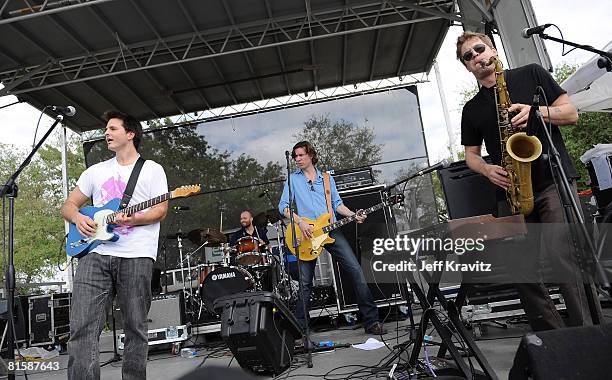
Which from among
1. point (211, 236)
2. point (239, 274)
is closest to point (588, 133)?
point (211, 236)

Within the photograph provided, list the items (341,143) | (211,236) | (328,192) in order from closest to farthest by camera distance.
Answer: (328,192)
(211,236)
(341,143)

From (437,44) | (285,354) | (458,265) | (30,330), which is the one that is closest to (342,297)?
(285,354)

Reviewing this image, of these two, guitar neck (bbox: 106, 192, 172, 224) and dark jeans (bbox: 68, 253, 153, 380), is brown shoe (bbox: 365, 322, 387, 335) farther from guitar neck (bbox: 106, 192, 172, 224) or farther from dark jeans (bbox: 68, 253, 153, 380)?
guitar neck (bbox: 106, 192, 172, 224)

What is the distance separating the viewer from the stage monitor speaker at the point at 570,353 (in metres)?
1.35

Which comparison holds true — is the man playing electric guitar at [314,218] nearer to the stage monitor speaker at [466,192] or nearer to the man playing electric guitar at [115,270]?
the stage monitor speaker at [466,192]

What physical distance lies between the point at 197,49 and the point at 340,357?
6.56 metres

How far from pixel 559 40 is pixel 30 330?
Answer: 809 centimetres

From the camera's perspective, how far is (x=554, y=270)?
2.16 meters

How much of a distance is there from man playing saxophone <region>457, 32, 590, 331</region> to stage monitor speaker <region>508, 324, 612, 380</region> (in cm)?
69

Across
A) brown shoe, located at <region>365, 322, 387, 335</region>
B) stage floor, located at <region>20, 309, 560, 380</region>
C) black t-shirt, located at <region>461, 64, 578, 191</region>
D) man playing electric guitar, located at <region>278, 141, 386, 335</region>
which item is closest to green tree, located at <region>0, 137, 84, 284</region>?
stage floor, located at <region>20, 309, 560, 380</region>

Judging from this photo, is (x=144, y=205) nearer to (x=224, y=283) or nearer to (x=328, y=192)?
(x=328, y=192)

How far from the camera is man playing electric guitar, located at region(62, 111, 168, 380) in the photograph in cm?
239

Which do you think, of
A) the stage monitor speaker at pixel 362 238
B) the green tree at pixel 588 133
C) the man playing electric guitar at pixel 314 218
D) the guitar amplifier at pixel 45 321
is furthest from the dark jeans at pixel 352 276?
the green tree at pixel 588 133

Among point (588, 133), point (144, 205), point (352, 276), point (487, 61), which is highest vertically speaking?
point (588, 133)
